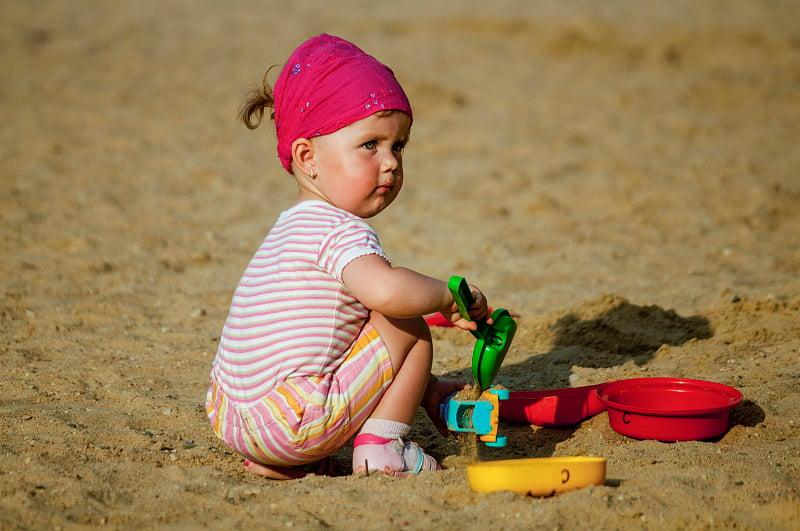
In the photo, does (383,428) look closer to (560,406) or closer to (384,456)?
(384,456)

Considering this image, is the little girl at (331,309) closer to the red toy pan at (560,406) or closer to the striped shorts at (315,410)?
the striped shorts at (315,410)

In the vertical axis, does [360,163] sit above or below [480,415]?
above

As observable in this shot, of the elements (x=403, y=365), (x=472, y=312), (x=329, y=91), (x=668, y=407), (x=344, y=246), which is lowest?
(x=668, y=407)

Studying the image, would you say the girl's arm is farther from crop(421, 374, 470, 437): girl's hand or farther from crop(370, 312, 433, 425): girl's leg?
crop(421, 374, 470, 437): girl's hand

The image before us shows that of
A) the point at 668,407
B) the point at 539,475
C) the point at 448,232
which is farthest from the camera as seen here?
the point at 448,232

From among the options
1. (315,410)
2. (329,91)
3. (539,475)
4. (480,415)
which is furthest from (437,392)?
(329,91)

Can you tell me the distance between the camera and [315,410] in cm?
249

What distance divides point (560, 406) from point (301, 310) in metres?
1.07

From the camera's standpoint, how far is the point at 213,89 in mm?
8445

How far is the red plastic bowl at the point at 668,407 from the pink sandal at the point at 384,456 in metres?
0.73

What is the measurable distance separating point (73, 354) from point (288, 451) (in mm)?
1627

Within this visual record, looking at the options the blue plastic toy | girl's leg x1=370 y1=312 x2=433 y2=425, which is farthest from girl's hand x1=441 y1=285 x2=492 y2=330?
the blue plastic toy

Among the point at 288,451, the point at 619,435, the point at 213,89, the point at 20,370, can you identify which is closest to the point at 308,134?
the point at 288,451

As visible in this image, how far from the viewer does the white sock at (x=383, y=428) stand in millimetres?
2578
